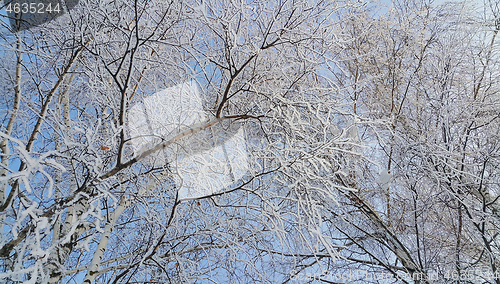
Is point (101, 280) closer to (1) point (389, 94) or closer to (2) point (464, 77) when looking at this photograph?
(1) point (389, 94)

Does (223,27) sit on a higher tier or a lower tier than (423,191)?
higher

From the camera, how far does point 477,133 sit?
12.2 feet

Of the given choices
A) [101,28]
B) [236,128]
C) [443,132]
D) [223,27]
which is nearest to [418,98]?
[443,132]

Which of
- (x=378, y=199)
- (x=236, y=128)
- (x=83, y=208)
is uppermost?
(x=236, y=128)

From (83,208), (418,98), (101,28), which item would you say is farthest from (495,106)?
(83,208)

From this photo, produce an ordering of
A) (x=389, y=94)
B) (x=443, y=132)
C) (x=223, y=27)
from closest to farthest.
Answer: (x=223, y=27) < (x=443, y=132) < (x=389, y=94)

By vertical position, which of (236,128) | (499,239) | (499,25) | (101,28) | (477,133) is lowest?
(499,239)

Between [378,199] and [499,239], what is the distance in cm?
140

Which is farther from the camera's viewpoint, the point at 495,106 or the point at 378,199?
the point at 378,199

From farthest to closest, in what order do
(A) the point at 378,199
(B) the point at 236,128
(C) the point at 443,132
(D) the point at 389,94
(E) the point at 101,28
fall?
(D) the point at 389,94, (A) the point at 378,199, (C) the point at 443,132, (B) the point at 236,128, (E) the point at 101,28

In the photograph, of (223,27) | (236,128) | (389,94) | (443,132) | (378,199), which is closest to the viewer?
(223,27)

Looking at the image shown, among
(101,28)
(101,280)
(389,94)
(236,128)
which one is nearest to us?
(101,28)

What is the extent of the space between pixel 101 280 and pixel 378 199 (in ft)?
13.8

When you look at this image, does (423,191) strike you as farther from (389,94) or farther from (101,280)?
(101,280)
